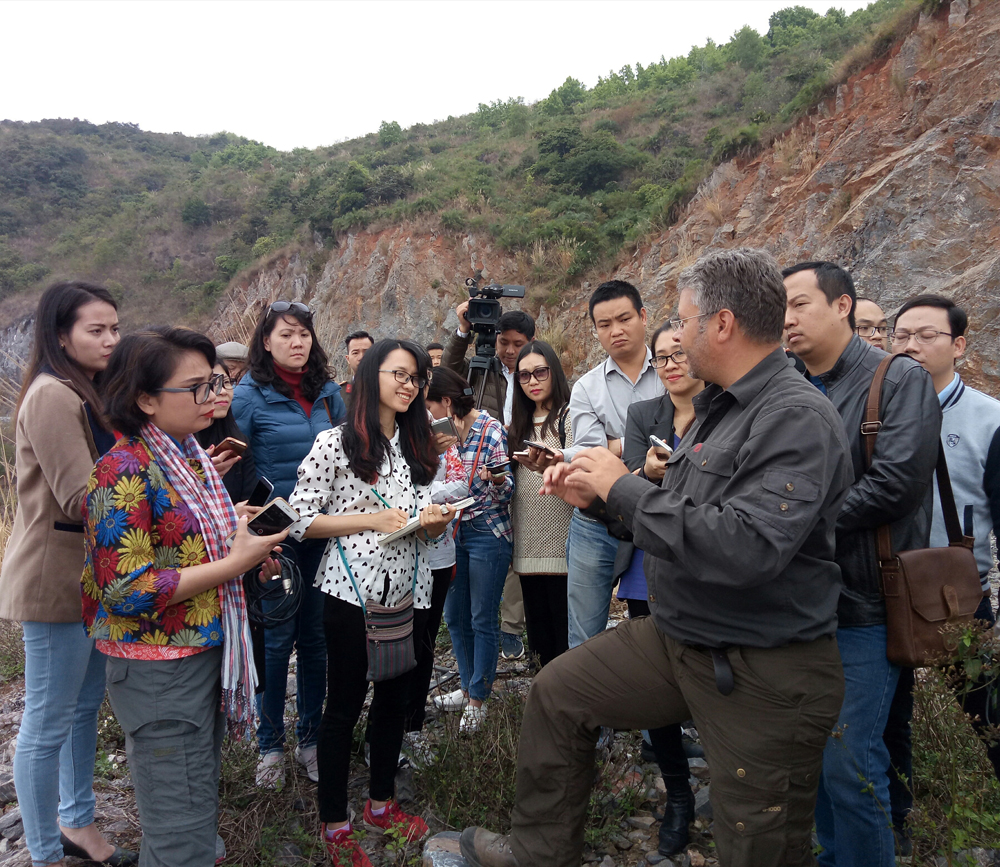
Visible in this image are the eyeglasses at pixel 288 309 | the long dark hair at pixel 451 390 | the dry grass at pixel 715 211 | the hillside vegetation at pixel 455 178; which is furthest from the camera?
the hillside vegetation at pixel 455 178

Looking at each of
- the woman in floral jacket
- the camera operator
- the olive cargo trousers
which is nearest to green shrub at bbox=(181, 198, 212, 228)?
the camera operator

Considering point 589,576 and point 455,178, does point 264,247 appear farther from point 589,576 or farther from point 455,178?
point 589,576

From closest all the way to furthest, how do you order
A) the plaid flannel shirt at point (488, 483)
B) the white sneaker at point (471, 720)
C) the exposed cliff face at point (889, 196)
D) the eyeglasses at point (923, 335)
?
the eyeglasses at point (923, 335)
the white sneaker at point (471, 720)
the plaid flannel shirt at point (488, 483)
the exposed cliff face at point (889, 196)

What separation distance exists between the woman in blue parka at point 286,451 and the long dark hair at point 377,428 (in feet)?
1.97

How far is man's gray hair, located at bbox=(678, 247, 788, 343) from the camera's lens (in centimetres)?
176

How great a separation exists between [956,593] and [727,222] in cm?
1164

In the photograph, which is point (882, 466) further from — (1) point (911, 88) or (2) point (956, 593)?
(1) point (911, 88)

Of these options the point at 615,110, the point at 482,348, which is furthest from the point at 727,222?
the point at 615,110

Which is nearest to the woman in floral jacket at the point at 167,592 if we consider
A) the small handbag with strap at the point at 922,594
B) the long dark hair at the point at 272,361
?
the long dark hair at the point at 272,361

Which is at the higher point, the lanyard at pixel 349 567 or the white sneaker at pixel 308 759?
the lanyard at pixel 349 567

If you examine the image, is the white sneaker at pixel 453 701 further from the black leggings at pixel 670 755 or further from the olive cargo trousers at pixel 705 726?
the olive cargo trousers at pixel 705 726

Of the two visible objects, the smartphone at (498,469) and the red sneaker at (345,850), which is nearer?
the red sneaker at (345,850)

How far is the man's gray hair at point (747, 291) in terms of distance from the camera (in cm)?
176

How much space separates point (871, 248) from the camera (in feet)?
29.1
